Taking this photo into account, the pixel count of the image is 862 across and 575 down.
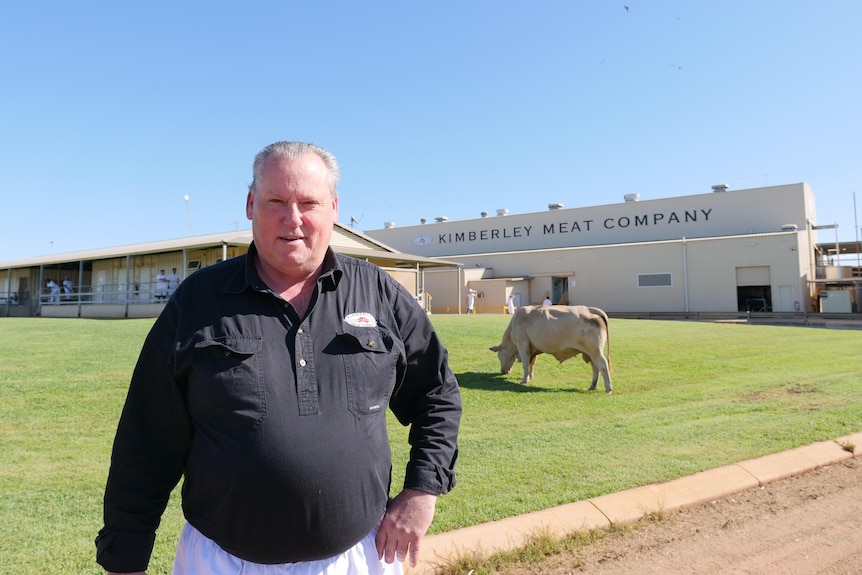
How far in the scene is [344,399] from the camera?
185cm

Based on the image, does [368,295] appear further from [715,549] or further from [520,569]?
[715,549]

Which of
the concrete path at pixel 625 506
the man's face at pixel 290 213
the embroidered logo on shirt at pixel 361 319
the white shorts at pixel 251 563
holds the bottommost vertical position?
the concrete path at pixel 625 506

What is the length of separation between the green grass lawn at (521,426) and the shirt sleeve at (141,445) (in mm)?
1785

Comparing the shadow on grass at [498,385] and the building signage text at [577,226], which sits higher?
the building signage text at [577,226]

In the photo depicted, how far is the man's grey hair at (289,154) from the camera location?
1990 mm

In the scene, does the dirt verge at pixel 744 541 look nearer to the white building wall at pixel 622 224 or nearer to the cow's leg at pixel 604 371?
the cow's leg at pixel 604 371

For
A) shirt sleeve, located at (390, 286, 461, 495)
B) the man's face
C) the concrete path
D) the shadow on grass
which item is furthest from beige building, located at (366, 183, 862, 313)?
the man's face

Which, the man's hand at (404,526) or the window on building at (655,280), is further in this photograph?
the window on building at (655,280)

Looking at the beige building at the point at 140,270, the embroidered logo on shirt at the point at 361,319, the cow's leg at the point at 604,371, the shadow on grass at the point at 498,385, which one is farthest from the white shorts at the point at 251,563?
the beige building at the point at 140,270

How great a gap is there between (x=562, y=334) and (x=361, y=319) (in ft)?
28.4

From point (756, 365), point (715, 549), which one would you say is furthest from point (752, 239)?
point (715, 549)

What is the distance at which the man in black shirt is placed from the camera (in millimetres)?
1754

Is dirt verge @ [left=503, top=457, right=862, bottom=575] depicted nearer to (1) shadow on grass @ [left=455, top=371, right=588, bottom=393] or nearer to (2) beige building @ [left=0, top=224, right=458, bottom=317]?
(1) shadow on grass @ [left=455, top=371, right=588, bottom=393]

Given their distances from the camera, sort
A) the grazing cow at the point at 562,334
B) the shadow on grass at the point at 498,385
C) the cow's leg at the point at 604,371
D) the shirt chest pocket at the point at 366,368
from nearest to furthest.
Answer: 1. the shirt chest pocket at the point at 366,368
2. the cow's leg at the point at 604,371
3. the shadow on grass at the point at 498,385
4. the grazing cow at the point at 562,334
